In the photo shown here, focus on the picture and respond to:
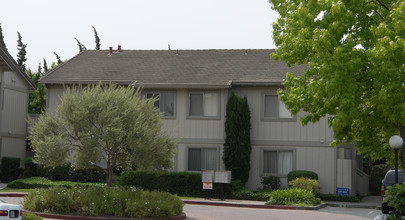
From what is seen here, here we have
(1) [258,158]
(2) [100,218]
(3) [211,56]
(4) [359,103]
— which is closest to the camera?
(2) [100,218]

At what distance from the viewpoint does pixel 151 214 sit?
1809 cm

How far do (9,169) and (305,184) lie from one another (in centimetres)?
1577

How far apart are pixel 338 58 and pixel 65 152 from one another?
888cm

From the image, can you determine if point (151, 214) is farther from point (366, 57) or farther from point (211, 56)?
point (211, 56)

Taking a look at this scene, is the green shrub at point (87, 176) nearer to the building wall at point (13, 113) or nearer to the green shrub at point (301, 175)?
the building wall at point (13, 113)

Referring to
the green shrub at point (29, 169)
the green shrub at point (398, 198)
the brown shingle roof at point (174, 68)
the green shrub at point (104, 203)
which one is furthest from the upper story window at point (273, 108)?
the green shrub at point (398, 198)

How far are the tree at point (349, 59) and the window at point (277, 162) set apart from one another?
381 inches

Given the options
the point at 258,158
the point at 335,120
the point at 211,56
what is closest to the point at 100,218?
the point at 335,120

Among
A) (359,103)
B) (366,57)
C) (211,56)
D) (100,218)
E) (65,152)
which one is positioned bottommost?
(100,218)

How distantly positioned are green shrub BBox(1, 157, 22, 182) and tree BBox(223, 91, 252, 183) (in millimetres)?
11441

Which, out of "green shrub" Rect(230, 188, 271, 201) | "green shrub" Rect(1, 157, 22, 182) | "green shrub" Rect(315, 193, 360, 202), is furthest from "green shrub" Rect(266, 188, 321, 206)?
"green shrub" Rect(1, 157, 22, 182)

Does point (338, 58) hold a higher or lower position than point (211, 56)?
lower

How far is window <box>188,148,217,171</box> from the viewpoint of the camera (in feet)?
105

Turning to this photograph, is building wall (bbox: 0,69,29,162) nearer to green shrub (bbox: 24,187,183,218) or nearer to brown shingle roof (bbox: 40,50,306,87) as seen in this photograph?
brown shingle roof (bbox: 40,50,306,87)
